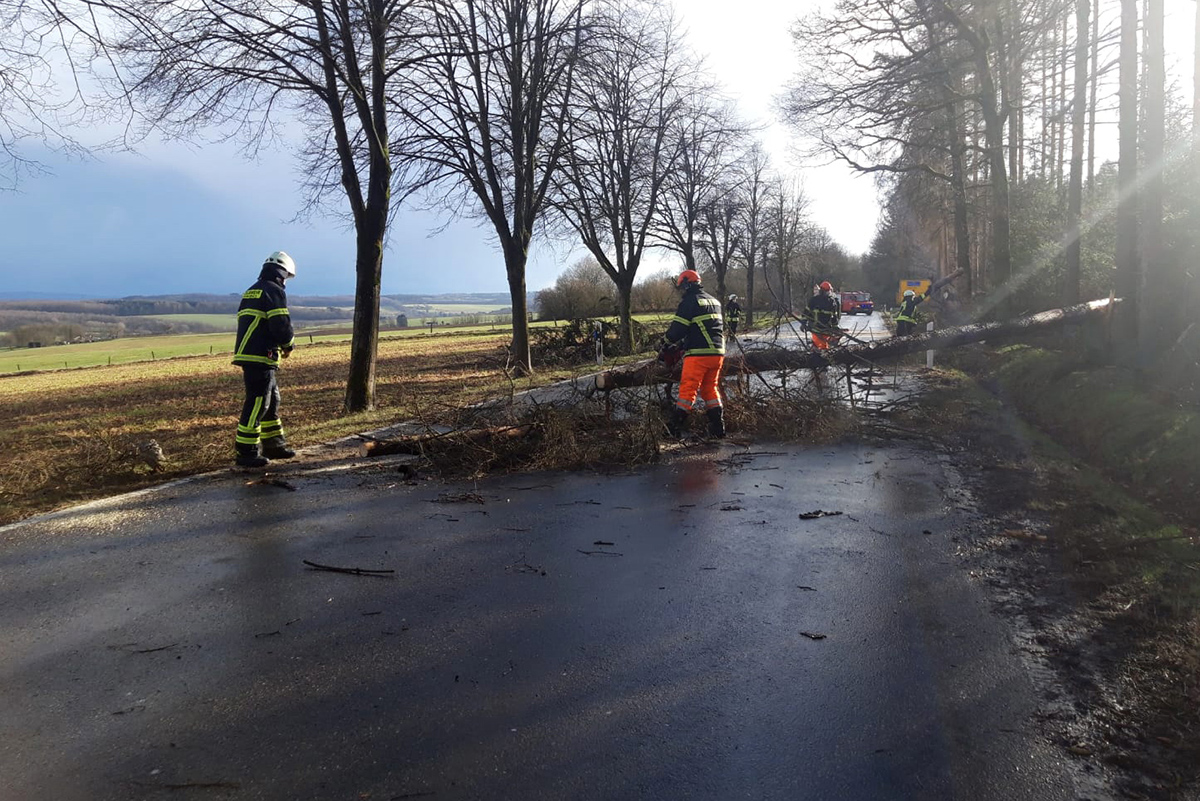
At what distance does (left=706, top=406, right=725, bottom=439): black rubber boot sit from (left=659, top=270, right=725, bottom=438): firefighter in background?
0.5 inches

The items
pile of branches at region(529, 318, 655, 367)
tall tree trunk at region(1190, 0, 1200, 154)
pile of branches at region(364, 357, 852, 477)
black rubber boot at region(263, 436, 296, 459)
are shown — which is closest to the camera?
pile of branches at region(364, 357, 852, 477)

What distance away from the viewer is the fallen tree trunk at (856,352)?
10195 mm

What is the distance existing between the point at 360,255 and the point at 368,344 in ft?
4.89

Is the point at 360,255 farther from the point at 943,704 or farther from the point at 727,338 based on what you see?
the point at 943,704

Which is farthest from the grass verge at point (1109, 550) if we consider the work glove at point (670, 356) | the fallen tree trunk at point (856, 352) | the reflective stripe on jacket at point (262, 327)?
the reflective stripe on jacket at point (262, 327)

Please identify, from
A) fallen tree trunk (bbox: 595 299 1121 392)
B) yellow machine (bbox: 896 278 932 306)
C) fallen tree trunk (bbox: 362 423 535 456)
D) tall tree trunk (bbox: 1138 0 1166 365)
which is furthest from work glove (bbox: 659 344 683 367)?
yellow machine (bbox: 896 278 932 306)

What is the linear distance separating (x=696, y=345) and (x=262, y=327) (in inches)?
198

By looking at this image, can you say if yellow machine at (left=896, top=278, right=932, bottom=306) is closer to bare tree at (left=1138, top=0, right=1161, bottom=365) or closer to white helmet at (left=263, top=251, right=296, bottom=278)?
bare tree at (left=1138, top=0, right=1161, bottom=365)

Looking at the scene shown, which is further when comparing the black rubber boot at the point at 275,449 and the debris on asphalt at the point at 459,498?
the black rubber boot at the point at 275,449

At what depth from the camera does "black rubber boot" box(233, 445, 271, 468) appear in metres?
8.23

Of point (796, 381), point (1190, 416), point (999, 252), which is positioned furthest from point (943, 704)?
point (999, 252)

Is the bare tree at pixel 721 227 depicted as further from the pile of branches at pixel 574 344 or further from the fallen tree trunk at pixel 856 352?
the fallen tree trunk at pixel 856 352

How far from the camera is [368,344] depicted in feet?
41.4

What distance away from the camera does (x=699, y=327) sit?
9.15m
